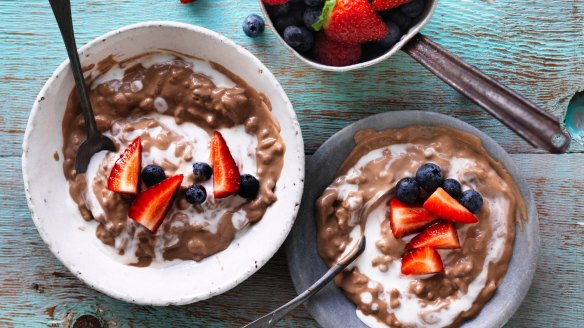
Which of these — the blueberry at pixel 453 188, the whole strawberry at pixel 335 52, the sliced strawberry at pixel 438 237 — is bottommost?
the sliced strawberry at pixel 438 237

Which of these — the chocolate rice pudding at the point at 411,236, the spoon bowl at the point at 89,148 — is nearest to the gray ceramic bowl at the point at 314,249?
the chocolate rice pudding at the point at 411,236

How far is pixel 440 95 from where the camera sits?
204 centimetres

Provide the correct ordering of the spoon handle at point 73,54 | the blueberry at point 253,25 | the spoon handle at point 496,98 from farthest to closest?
the blueberry at point 253,25 < the spoon handle at point 73,54 < the spoon handle at point 496,98

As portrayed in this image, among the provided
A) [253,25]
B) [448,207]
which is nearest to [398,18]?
[253,25]

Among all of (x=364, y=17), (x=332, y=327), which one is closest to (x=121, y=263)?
(x=332, y=327)

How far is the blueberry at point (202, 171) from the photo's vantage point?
1799mm

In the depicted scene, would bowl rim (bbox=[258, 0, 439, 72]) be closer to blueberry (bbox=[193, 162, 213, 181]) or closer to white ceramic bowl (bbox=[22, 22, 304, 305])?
white ceramic bowl (bbox=[22, 22, 304, 305])

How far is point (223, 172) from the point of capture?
1794 mm

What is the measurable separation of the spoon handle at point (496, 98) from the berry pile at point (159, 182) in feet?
1.92

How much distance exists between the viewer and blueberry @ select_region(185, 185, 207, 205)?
5.79ft

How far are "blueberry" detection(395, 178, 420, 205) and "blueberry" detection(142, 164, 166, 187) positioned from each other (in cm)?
66

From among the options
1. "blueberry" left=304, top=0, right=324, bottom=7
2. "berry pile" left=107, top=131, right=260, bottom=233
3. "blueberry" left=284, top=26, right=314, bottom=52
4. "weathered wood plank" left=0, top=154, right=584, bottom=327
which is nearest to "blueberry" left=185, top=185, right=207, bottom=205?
"berry pile" left=107, top=131, right=260, bottom=233

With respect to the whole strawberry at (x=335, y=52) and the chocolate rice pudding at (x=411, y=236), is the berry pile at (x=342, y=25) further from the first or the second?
the chocolate rice pudding at (x=411, y=236)

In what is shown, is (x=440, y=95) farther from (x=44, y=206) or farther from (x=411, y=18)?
(x=44, y=206)
